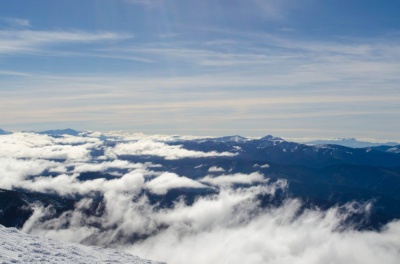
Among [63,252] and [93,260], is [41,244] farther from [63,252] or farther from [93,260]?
[93,260]

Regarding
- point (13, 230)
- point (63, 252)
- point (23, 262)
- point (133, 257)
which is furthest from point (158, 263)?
point (13, 230)

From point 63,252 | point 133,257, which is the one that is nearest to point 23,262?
point 63,252

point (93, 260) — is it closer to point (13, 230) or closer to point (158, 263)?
point (158, 263)

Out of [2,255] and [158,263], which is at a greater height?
[2,255]

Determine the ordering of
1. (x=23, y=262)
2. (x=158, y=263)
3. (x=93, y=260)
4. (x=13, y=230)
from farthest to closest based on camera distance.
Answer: (x=13, y=230), (x=158, y=263), (x=93, y=260), (x=23, y=262)

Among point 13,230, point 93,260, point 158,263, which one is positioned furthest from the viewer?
point 13,230

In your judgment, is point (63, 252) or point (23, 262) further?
point (63, 252)
